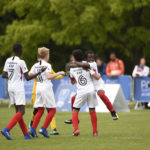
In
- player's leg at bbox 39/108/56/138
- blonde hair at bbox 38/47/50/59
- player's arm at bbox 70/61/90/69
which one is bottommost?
player's leg at bbox 39/108/56/138

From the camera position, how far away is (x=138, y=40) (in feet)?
110

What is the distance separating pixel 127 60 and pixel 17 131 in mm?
28818

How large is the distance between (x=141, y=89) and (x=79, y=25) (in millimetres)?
11075

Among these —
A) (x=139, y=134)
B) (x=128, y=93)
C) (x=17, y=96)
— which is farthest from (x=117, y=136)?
(x=128, y=93)

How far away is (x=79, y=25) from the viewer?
107 ft

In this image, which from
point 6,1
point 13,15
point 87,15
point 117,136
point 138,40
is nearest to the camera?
point 117,136

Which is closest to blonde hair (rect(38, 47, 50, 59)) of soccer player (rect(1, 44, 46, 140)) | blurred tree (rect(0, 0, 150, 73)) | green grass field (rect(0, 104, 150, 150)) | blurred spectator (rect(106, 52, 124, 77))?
soccer player (rect(1, 44, 46, 140))

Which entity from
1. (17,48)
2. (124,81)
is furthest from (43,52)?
(124,81)

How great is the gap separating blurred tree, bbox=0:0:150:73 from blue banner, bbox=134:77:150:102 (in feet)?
27.1

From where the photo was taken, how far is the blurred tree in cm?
3195

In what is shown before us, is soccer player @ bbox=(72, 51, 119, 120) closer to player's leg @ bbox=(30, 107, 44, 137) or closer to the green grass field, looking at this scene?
the green grass field

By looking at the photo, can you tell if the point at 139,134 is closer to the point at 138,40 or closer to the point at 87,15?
the point at 87,15

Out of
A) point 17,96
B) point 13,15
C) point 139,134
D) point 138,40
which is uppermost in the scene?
point 13,15

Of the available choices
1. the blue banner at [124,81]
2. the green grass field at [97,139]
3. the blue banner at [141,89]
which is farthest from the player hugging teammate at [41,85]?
the blue banner at [124,81]
